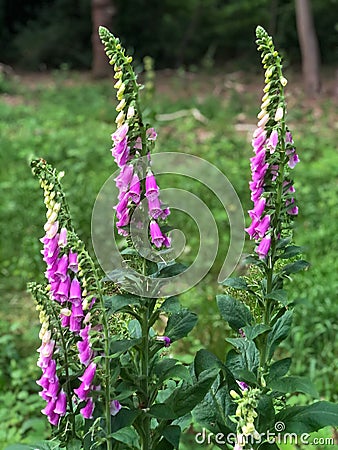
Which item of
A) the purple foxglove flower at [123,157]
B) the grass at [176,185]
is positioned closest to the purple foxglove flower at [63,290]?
the purple foxglove flower at [123,157]

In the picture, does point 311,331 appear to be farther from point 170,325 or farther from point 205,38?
point 205,38

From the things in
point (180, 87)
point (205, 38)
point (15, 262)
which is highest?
point (205, 38)

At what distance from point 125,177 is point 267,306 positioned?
1.98 feet

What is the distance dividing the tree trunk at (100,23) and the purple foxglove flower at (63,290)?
40.0 feet

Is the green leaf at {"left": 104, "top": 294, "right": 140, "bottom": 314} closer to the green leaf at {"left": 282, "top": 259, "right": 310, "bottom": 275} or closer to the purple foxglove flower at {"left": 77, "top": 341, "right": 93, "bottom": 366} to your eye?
the purple foxglove flower at {"left": 77, "top": 341, "right": 93, "bottom": 366}

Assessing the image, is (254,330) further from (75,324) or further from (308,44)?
(308,44)

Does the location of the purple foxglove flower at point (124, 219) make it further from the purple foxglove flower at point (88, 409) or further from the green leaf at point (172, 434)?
the green leaf at point (172, 434)

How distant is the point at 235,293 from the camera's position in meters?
2.16

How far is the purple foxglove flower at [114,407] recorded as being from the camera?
5.60 feet

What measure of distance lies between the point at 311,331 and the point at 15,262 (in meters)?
2.21

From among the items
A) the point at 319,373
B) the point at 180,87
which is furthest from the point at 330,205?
the point at 180,87

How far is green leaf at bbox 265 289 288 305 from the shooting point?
5.99ft

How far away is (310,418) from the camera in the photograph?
1.81m
